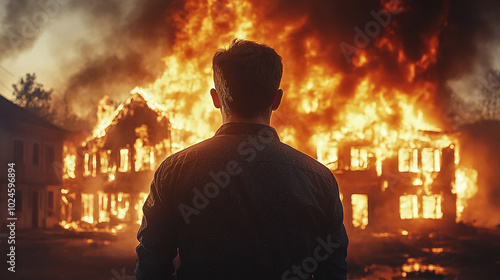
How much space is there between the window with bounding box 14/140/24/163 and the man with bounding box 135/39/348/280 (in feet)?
89.1

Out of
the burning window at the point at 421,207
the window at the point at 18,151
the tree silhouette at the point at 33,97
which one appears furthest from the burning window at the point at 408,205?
the tree silhouette at the point at 33,97

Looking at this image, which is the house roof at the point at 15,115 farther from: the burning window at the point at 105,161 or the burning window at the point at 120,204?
the burning window at the point at 120,204

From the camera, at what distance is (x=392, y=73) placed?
26266 millimetres

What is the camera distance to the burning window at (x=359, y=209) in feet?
85.9

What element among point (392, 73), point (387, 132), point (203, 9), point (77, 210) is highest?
point (203, 9)

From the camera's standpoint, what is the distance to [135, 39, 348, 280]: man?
199cm

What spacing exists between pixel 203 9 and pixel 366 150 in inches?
447

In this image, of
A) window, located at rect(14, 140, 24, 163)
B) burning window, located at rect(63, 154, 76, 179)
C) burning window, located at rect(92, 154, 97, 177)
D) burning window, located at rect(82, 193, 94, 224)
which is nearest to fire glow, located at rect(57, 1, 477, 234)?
burning window, located at rect(82, 193, 94, 224)

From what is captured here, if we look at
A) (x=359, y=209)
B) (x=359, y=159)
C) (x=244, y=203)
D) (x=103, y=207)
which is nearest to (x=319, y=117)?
(x=359, y=159)

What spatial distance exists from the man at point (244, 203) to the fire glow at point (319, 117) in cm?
2197

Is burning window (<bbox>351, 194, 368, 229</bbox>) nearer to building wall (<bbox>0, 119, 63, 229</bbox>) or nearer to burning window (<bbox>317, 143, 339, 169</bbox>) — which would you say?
burning window (<bbox>317, 143, 339, 169</bbox>)

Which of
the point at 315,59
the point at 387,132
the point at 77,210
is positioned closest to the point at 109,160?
the point at 77,210

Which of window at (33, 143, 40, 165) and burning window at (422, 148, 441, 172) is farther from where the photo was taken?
window at (33, 143, 40, 165)

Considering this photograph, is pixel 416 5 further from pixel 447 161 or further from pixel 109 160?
pixel 109 160
